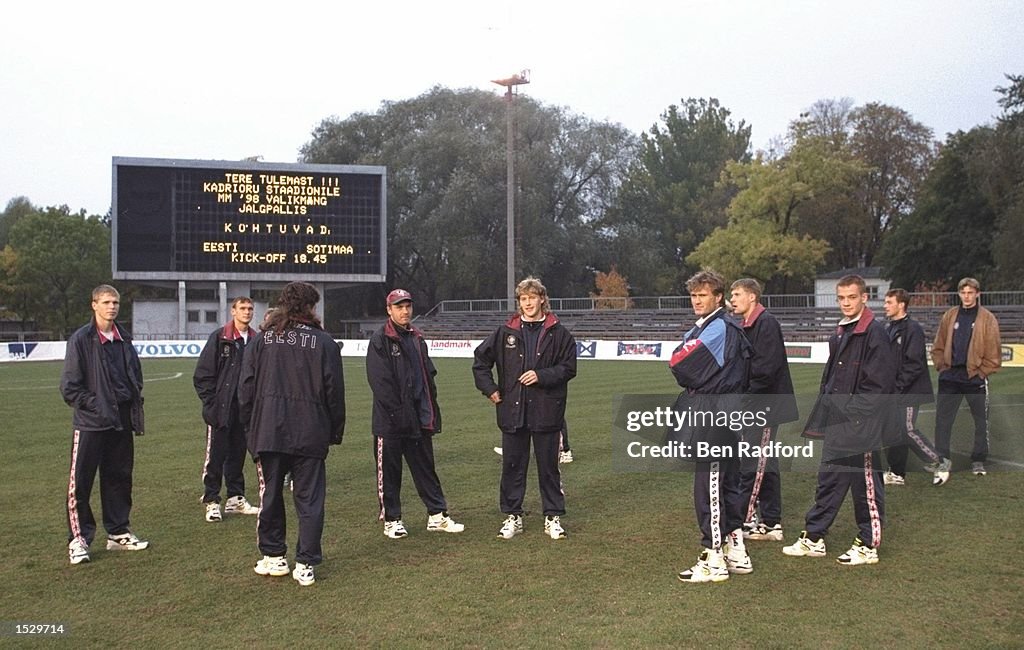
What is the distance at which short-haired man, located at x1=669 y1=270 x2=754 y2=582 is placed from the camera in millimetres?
5566

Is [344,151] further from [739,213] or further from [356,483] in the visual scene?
[356,483]

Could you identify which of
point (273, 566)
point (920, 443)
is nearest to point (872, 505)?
point (920, 443)

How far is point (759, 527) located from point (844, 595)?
1459 millimetres

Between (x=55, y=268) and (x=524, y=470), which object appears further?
(x=55, y=268)

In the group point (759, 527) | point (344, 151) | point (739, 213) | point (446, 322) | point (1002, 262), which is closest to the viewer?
point (759, 527)

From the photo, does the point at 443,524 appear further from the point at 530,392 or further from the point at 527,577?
the point at 527,577

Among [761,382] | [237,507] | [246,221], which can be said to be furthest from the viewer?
[246,221]

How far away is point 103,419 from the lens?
20.4ft

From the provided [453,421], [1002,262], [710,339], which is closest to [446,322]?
[1002,262]

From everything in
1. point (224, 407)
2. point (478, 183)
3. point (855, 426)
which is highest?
point (478, 183)

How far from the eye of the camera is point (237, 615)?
5.09m

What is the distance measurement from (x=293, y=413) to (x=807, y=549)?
3.53m

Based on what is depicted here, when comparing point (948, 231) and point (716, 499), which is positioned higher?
point (948, 231)

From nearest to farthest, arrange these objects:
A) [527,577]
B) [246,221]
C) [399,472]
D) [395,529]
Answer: [527,577] < [395,529] < [399,472] < [246,221]
